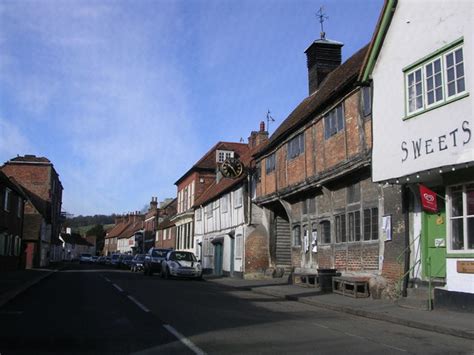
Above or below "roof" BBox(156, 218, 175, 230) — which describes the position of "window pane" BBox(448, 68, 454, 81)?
above

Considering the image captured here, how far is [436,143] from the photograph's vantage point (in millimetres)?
12977

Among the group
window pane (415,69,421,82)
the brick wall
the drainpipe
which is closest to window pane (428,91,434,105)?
window pane (415,69,421,82)

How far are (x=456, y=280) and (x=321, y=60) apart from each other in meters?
16.9

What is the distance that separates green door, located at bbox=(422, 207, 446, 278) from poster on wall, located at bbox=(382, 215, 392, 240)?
4.68 ft

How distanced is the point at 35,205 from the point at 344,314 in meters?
43.3

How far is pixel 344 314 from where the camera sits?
13883 millimetres

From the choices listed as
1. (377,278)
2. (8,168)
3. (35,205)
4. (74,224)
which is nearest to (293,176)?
(377,278)

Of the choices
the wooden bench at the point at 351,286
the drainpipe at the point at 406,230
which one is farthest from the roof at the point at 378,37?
the wooden bench at the point at 351,286

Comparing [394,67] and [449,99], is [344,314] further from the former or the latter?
[394,67]

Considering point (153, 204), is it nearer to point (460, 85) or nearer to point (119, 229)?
point (119, 229)

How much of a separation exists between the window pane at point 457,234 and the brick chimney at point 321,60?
1507 centimetres

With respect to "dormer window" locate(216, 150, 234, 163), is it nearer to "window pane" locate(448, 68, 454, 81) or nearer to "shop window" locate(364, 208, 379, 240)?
"shop window" locate(364, 208, 379, 240)

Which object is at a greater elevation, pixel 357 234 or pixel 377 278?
pixel 357 234

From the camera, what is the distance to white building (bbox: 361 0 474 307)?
41.0ft
